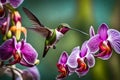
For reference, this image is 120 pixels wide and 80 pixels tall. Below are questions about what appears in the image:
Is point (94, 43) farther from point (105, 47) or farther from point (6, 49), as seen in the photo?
point (6, 49)

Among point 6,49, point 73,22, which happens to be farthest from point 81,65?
point 73,22

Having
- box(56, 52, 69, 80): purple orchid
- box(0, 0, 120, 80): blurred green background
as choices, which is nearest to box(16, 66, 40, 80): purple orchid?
box(56, 52, 69, 80): purple orchid

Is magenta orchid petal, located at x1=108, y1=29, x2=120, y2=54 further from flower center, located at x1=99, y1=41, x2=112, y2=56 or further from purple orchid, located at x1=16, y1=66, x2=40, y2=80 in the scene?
purple orchid, located at x1=16, y1=66, x2=40, y2=80

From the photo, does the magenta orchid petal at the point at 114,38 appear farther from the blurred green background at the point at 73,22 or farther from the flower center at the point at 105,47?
the blurred green background at the point at 73,22

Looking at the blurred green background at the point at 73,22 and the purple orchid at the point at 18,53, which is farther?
the blurred green background at the point at 73,22

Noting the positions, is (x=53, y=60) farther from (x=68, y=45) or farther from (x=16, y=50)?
(x=16, y=50)

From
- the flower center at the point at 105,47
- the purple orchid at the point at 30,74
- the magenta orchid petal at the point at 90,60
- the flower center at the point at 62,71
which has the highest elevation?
the flower center at the point at 105,47

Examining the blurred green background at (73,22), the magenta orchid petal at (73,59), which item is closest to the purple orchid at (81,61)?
the magenta orchid petal at (73,59)
